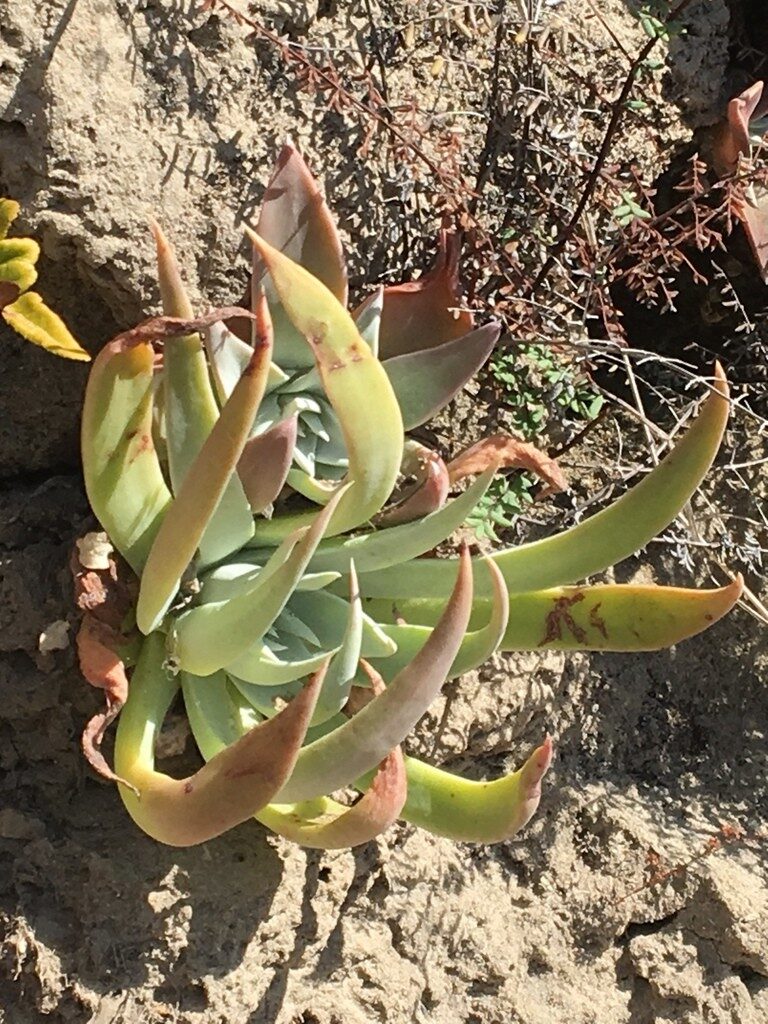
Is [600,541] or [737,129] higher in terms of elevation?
[737,129]

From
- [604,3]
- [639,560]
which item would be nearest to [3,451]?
[639,560]

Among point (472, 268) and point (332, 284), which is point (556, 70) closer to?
point (472, 268)

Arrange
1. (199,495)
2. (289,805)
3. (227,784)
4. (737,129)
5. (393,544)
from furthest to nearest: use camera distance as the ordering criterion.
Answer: (737,129) < (393,544) < (289,805) < (199,495) < (227,784)

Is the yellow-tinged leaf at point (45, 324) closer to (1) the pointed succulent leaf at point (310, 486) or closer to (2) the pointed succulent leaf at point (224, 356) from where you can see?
(2) the pointed succulent leaf at point (224, 356)

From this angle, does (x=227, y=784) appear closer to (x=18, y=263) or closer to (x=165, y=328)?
(x=165, y=328)

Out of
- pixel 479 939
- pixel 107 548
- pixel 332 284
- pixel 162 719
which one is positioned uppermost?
pixel 332 284

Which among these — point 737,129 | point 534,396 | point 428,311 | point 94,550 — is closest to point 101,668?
point 94,550

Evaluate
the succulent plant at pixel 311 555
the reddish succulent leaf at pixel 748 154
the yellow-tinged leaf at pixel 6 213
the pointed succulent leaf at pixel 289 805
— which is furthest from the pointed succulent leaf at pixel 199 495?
the reddish succulent leaf at pixel 748 154
